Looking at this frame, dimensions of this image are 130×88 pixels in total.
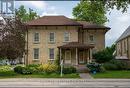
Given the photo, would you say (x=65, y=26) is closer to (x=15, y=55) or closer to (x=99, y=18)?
(x=15, y=55)

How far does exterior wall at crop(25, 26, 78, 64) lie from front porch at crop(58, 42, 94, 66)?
136 centimetres

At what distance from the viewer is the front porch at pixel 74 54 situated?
56.3 m

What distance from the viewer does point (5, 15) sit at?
148ft

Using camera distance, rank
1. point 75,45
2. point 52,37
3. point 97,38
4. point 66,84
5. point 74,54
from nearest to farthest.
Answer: point 66,84 → point 75,45 → point 74,54 → point 52,37 → point 97,38

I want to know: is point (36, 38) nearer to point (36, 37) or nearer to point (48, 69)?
point (36, 37)

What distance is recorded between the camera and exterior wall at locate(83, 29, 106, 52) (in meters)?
61.5

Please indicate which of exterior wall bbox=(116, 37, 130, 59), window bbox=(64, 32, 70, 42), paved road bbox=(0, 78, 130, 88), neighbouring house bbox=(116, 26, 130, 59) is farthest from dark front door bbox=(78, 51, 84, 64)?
paved road bbox=(0, 78, 130, 88)

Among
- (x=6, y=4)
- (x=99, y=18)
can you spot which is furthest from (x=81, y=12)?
(x=6, y=4)

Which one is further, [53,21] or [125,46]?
[125,46]

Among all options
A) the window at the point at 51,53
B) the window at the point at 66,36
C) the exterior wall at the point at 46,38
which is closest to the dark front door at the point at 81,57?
the exterior wall at the point at 46,38

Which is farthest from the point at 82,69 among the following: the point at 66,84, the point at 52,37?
the point at 66,84

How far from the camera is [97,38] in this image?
61.7 m

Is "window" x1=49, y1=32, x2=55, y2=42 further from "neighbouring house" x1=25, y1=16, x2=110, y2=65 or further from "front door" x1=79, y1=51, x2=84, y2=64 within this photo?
"front door" x1=79, y1=51, x2=84, y2=64

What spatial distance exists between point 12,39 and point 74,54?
16312 millimetres
